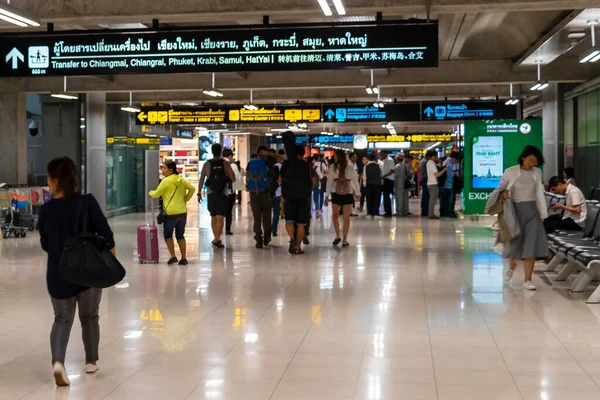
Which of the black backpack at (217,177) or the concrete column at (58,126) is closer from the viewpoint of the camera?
the black backpack at (217,177)

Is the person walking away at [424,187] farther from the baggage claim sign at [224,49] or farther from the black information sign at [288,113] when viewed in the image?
the baggage claim sign at [224,49]

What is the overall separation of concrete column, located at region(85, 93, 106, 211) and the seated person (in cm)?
1212

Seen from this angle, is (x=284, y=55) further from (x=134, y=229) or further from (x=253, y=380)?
(x=134, y=229)

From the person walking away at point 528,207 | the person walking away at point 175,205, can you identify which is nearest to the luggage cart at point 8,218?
the person walking away at point 175,205

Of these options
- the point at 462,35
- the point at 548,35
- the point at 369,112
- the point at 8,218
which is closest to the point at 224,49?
the point at 548,35

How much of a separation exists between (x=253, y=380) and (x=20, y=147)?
14337 millimetres

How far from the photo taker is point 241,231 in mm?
17672

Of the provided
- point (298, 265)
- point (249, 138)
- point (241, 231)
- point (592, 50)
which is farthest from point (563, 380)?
point (249, 138)

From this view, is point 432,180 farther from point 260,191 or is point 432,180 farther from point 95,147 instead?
point 260,191

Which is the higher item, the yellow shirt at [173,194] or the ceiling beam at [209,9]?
the ceiling beam at [209,9]

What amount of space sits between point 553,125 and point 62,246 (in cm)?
1711

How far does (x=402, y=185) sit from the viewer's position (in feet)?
76.1

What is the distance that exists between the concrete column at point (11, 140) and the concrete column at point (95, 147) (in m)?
2.43

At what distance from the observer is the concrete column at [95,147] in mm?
20609
